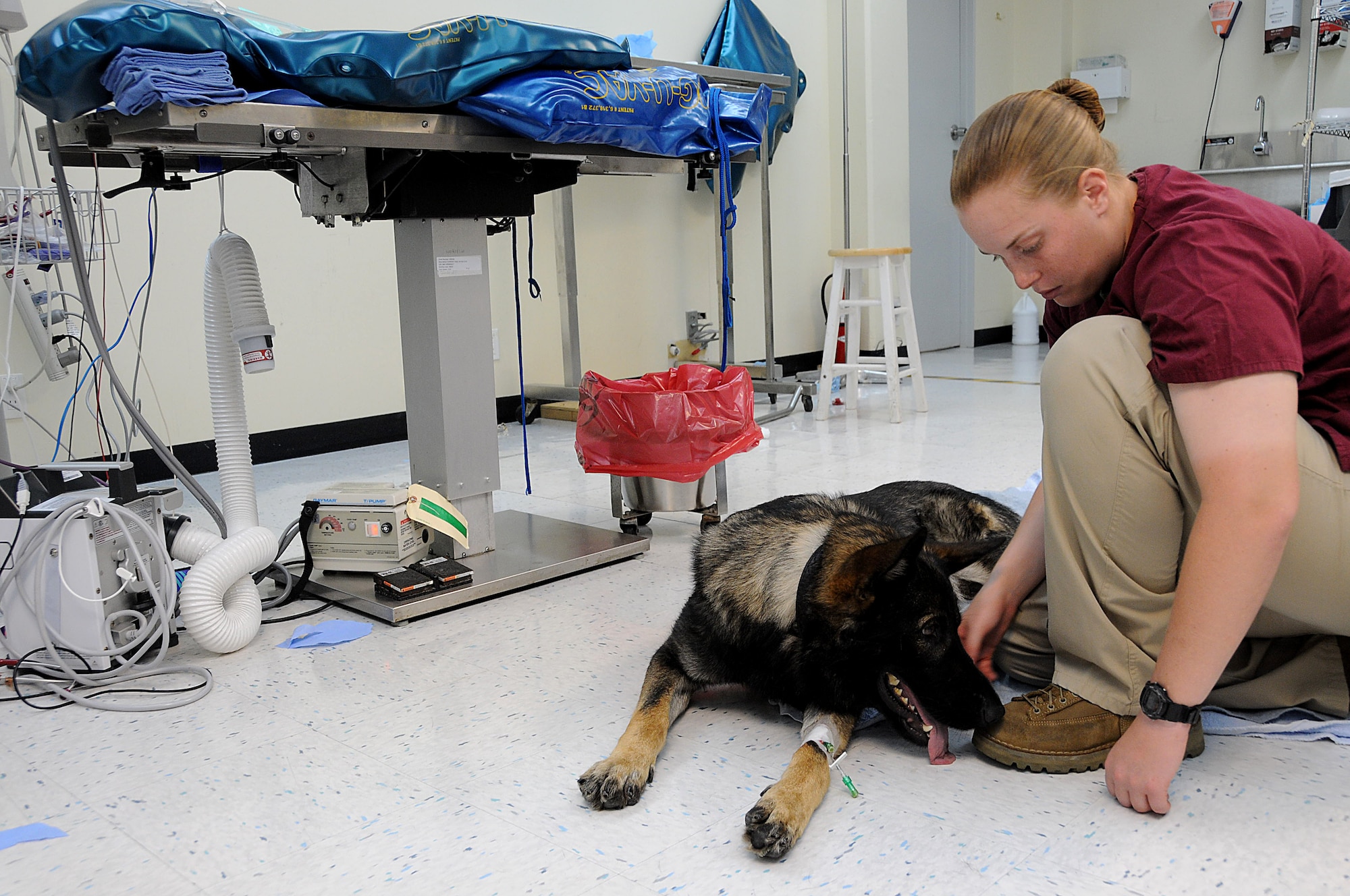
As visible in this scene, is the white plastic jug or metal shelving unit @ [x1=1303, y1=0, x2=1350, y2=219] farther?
the white plastic jug

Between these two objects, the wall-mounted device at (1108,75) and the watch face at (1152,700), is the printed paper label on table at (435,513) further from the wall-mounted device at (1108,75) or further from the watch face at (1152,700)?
the wall-mounted device at (1108,75)

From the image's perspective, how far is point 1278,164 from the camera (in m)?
7.00

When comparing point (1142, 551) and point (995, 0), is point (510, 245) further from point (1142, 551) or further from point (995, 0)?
point (995, 0)

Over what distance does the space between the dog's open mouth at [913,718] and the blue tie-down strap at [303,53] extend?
1398 millimetres

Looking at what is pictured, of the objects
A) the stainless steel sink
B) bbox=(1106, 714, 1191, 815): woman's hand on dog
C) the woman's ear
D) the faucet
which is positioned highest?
the faucet

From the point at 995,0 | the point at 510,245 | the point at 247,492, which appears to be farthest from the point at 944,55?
the point at 247,492

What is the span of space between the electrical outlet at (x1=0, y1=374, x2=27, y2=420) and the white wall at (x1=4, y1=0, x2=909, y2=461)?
0.21ft

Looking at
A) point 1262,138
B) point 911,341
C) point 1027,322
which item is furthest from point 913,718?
point 1262,138

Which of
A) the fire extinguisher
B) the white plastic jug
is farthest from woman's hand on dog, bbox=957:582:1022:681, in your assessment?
the white plastic jug

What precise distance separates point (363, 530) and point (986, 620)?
1415 mm

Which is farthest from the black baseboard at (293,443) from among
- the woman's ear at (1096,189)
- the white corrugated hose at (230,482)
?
the woman's ear at (1096,189)

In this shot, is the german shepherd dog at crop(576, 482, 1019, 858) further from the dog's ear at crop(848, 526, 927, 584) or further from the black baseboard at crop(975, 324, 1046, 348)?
the black baseboard at crop(975, 324, 1046, 348)

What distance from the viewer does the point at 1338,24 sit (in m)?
6.40

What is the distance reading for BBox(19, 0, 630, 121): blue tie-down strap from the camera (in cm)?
172
